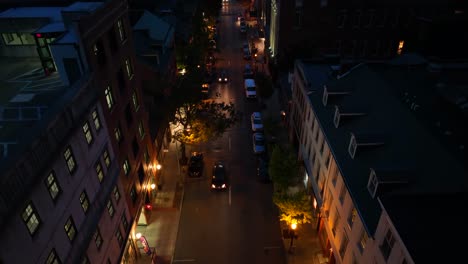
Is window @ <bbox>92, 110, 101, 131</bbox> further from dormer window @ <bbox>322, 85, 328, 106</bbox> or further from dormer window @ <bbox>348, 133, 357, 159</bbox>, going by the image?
dormer window @ <bbox>322, 85, 328, 106</bbox>

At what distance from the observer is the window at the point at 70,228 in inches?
794

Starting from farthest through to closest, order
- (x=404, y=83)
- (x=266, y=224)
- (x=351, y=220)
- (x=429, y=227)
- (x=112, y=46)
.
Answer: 1. (x=266, y=224)
2. (x=404, y=83)
3. (x=112, y=46)
4. (x=351, y=220)
5. (x=429, y=227)

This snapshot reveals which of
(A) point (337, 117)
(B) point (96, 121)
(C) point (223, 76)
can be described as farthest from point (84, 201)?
(C) point (223, 76)

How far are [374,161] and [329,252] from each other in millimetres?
10985

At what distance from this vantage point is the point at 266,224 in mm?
35844

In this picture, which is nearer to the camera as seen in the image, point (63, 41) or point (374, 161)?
point (63, 41)

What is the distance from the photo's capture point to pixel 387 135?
26.1 meters

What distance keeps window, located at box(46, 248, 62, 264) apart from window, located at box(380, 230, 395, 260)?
19326mm

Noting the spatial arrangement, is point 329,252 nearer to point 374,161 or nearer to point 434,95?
point 374,161

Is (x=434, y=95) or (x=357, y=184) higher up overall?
(x=434, y=95)

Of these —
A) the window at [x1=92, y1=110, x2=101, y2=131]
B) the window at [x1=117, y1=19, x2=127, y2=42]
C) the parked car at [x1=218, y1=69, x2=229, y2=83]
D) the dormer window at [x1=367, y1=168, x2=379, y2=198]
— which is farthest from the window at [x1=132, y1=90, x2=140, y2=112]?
the parked car at [x1=218, y1=69, x2=229, y2=83]

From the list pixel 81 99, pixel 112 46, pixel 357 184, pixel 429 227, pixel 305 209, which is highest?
pixel 112 46

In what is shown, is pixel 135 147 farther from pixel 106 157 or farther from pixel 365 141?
pixel 365 141

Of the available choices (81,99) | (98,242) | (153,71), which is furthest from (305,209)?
(153,71)
